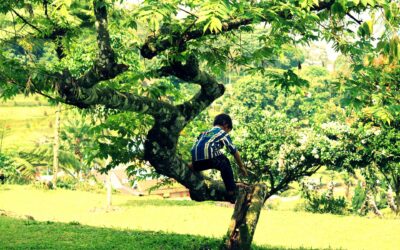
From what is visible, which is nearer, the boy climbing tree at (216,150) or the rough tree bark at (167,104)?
the rough tree bark at (167,104)

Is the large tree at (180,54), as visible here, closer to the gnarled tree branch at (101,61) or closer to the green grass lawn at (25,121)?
the gnarled tree branch at (101,61)

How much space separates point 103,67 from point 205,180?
2.97m

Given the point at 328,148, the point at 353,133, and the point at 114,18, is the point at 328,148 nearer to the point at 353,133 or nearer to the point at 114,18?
the point at 353,133

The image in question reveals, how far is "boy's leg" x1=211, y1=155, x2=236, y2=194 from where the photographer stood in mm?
8211

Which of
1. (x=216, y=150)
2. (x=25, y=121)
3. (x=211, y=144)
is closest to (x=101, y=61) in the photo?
(x=211, y=144)

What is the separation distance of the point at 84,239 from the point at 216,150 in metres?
5.77

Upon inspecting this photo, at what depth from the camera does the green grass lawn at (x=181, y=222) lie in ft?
50.4

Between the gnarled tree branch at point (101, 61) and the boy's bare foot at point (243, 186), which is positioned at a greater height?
the gnarled tree branch at point (101, 61)

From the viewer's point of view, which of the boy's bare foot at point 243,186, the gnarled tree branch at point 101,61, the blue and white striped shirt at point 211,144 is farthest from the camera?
the boy's bare foot at point 243,186

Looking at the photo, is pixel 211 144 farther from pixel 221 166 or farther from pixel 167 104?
pixel 167 104

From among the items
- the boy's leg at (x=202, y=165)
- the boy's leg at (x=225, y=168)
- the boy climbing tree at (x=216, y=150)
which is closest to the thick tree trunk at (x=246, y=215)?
the boy's leg at (x=225, y=168)

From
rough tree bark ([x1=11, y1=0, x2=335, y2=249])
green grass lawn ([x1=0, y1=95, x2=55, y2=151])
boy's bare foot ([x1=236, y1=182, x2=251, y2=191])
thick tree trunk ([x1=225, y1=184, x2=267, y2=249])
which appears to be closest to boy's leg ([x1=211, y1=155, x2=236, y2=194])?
rough tree bark ([x1=11, y1=0, x2=335, y2=249])

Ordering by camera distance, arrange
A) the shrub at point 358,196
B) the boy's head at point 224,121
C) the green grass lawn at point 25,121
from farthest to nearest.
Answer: the green grass lawn at point 25,121, the shrub at point 358,196, the boy's head at point 224,121

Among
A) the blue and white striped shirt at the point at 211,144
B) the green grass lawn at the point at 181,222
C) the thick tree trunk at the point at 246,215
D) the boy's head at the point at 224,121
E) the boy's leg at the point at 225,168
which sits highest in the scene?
the boy's head at the point at 224,121
